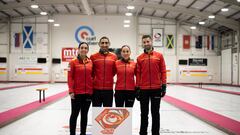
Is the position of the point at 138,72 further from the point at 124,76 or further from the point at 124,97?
the point at 124,97

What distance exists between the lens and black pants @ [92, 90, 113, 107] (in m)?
4.73

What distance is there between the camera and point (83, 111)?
4.75 meters

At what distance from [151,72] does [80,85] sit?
48.5 inches

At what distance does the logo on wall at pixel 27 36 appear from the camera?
27.1 m

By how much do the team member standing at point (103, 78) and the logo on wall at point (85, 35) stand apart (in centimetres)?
2240

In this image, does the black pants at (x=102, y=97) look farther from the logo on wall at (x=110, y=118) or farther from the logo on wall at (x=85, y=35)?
the logo on wall at (x=85, y=35)

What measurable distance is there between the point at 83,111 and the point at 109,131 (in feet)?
2.07

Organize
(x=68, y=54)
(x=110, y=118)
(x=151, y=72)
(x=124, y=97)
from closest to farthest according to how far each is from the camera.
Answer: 1. (x=110, y=118)
2. (x=151, y=72)
3. (x=124, y=97)
4. (x=68, y=54)

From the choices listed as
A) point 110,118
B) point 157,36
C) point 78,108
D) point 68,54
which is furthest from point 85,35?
point 110,118

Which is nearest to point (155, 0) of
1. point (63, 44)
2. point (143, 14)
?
point (143, 14)

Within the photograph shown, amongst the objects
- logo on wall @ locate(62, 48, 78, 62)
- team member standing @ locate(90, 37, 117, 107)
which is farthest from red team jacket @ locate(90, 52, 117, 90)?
logo on wall @ locate(62, 48, 78, 62)

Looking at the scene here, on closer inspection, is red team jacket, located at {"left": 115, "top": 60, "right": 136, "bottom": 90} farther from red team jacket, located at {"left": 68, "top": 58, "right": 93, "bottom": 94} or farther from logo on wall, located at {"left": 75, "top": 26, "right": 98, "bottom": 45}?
logo on wall, located at {"left": 75, "top": 26, "right": 98, "bottom": 45}

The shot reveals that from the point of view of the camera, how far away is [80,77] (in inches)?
184

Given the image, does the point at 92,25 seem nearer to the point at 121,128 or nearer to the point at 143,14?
the point at 143,14
